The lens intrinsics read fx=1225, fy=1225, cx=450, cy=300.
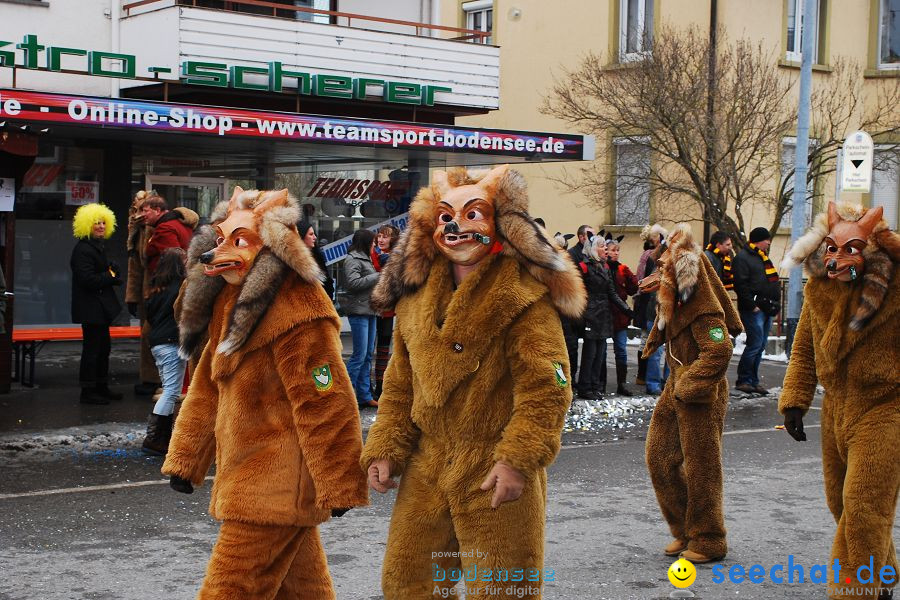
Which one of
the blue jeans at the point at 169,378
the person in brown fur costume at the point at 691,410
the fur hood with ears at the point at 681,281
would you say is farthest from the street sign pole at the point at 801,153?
the person in brown fur costume at the point at 691,410

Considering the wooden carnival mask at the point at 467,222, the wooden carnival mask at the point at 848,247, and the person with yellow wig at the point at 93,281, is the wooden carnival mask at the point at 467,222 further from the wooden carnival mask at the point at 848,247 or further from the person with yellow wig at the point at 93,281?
the person with yellow wig at the point at 93,281

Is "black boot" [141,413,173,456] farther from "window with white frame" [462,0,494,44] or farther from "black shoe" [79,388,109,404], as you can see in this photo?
"window with white frame" [462,0,494,44]

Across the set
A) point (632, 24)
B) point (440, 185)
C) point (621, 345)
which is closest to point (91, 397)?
point (621, 345)

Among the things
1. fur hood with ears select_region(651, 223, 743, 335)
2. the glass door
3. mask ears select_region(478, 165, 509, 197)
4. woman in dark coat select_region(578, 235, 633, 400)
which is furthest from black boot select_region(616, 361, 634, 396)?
mask ears select_region(478, 165, 509, 197)

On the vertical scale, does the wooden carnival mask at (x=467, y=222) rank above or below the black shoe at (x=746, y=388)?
above

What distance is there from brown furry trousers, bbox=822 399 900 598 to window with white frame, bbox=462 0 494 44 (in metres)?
23.8

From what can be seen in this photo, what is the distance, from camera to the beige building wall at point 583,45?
80.2 feet

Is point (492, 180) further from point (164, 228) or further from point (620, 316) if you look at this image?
point (620, 316)

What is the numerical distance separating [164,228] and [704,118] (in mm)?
13211

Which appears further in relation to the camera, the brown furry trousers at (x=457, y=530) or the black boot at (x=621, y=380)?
the black boot at (x=621, y=380)

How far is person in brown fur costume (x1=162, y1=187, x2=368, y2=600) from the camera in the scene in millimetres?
4637

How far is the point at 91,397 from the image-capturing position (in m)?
11.8

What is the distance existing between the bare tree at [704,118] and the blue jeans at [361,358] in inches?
432

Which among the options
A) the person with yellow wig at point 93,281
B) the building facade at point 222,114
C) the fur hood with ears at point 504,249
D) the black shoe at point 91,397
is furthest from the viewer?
the building facade at point 222,114
